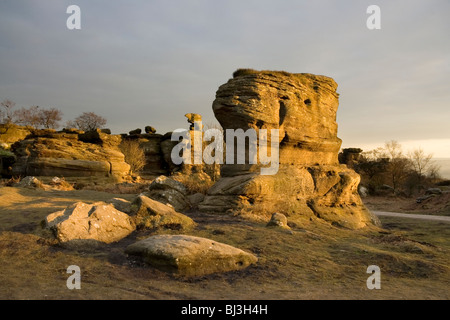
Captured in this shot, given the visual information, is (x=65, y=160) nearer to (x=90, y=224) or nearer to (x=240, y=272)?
(x=90, y=224)

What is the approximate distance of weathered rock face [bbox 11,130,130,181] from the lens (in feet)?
66.4

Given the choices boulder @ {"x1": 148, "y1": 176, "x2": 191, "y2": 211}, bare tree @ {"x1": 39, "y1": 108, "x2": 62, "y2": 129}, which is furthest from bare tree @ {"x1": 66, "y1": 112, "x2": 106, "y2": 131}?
boulder @ {"x1": 148, "y1": 176, "x2": 191, "y2": 211}

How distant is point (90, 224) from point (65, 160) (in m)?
16.4

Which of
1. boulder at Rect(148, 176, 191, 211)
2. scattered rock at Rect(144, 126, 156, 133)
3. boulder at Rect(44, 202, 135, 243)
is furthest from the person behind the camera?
scattered rock at Rect(144, 126, 156, 133)

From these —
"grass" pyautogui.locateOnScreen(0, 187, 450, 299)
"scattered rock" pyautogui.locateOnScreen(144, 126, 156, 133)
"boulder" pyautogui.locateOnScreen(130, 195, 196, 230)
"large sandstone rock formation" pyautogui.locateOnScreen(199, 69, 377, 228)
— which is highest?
"scattered rock" pyautogui.locateOnScreen(144, 126, 156, 133)

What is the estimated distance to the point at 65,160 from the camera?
816 inches

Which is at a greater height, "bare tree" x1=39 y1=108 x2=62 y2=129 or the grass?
"bare tree" x1=39 y1=108 x2=62 y2=129

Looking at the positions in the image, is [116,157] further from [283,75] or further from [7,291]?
[7,291]

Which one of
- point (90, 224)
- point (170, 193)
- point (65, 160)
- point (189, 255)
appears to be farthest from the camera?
point (65, 160)

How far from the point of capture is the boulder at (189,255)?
16.0 ft

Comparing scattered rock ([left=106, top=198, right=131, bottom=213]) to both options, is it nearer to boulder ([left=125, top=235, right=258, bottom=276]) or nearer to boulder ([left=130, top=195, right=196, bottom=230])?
boulder ([left=130, top=195, right=196, bottom=230])

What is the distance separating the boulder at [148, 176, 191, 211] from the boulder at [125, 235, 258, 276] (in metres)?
4.76

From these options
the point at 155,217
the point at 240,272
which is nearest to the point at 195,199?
the point at 155,217
